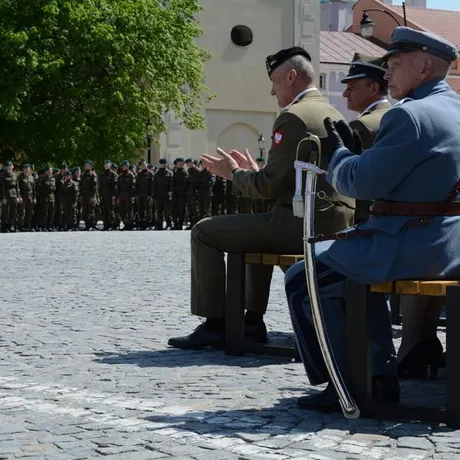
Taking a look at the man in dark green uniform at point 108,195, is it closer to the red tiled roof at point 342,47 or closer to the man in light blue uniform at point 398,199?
the man in light blue uniform at point 398,199

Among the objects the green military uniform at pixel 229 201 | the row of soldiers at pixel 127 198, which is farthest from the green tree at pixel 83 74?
the green military uniform at pixel 229 201

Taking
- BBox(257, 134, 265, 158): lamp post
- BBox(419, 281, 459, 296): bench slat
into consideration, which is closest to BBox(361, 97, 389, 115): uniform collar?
BBox(419, 281, 459, 296): bench slat

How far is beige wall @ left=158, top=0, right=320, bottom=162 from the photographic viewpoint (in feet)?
169

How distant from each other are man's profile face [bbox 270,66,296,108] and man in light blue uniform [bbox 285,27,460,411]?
5.74ft

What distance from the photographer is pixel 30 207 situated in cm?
3262

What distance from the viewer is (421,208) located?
18.5 feet

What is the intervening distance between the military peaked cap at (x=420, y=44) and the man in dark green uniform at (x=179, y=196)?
93.9ft

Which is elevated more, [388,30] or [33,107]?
[388,30]

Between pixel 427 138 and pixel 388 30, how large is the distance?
74.1 metres

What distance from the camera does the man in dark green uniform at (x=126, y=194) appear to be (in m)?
34.4

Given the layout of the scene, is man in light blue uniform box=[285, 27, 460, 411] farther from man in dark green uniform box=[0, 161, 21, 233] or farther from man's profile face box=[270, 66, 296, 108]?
man in dark green uniform box=[0, 161, 21, 233]

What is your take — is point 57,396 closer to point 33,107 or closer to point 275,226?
point 275,226

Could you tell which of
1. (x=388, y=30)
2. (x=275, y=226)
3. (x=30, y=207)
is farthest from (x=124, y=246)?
(x=388, y=30)

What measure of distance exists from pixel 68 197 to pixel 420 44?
28.2 m
